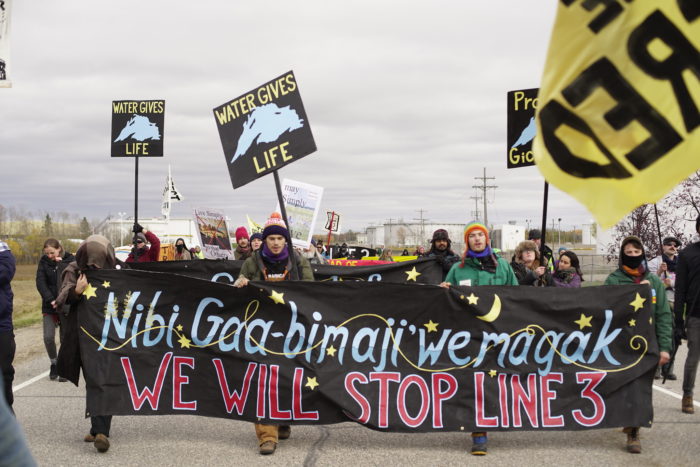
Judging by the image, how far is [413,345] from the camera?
620cm

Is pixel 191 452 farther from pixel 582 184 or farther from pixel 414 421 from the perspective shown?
pixel 582 184

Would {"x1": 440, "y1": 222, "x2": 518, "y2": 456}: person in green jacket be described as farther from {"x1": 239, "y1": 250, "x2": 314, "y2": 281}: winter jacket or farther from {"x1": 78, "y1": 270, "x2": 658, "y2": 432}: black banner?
{"x1": 239, "y1": 250, "x2": 314, "y2": 281}: winter jacket

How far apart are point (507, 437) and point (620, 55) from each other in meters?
4.41

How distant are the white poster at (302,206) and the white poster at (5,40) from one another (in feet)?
24.4

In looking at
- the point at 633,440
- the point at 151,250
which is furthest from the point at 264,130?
the point at 151,250

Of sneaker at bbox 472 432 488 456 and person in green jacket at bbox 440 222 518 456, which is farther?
person in green jacket at bbox 440 222 518 456

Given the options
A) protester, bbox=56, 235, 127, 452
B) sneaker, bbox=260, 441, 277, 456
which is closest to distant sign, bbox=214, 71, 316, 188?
protester, bbox=56, 235, 127, 452

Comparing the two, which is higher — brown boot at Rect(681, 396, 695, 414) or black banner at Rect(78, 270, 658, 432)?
black banner at Rect(78, 270, 658, 432)

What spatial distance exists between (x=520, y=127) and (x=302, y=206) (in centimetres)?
683

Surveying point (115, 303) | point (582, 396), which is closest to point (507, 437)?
point (582, 396)

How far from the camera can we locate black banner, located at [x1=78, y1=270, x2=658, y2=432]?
6.07m

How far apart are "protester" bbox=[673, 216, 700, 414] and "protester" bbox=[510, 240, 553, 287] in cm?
155

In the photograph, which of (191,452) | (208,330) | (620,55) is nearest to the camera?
(620,55)

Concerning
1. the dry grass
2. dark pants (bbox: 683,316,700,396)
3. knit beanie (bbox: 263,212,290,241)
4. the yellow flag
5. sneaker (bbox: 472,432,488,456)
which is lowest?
the dry grass
